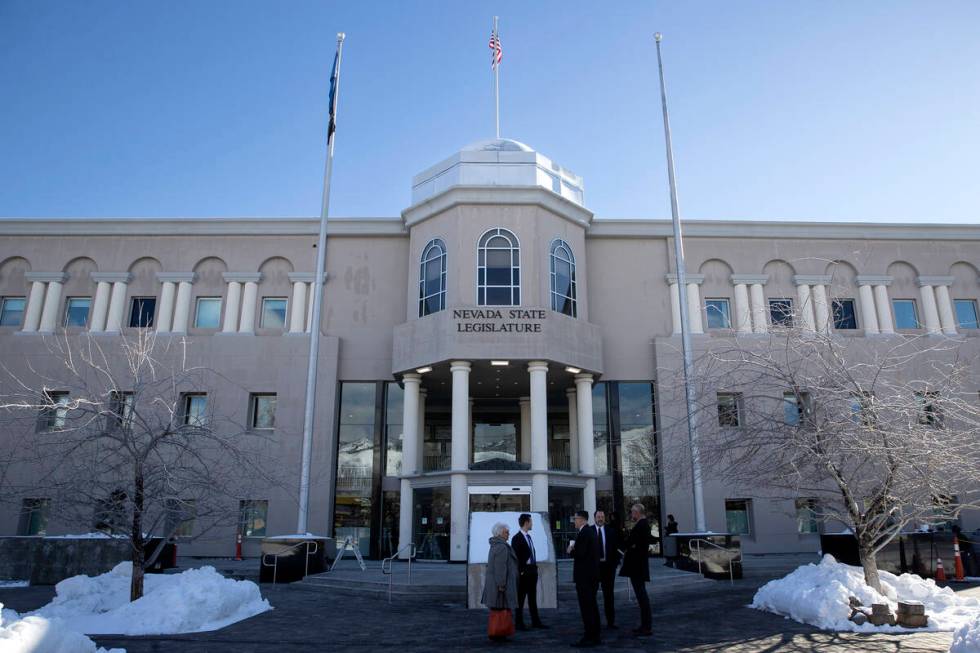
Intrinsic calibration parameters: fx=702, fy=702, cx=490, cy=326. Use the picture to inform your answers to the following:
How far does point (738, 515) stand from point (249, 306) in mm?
22159

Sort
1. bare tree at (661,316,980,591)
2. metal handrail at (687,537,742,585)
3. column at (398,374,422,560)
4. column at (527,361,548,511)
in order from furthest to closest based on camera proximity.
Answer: column at (398,374,422,560) < column at (527,361,548,511) < metal handrail at (687,537,742,585) < bare tree at (661,316,980,591)

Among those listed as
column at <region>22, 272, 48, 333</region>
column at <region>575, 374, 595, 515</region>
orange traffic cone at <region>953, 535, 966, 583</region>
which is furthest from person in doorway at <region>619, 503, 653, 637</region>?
column at <region>22, 272, 48, 333</region>

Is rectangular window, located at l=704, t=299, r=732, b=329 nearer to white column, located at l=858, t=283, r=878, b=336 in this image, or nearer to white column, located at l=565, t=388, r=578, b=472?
white column, located at l=858, t=283, r=878, b=336

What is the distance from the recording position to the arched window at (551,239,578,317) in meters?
27.9

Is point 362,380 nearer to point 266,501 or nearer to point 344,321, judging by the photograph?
point 344,321

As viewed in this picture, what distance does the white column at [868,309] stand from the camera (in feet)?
99.9

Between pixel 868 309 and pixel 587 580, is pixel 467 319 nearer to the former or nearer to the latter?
pixel 587 580

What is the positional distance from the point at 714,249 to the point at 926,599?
842 inches

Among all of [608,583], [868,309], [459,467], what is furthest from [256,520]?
[868,309]

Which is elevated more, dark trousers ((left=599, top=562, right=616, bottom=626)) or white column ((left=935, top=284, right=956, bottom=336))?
white column ((left=935, top=284, right=956, bottom=336))

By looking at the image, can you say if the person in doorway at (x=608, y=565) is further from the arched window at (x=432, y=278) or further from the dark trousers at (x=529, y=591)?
the arched window at (x=432, y=278)

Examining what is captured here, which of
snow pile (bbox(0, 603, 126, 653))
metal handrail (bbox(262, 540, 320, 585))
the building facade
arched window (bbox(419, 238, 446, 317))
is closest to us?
snow pile (bbox(0, 603, 126, 653))

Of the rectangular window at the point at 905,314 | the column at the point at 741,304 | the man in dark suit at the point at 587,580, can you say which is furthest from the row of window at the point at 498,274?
the man in dark suit at the point at 587,580

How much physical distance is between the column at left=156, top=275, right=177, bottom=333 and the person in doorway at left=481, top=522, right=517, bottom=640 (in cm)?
2463
